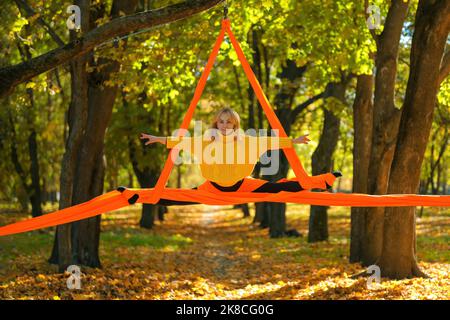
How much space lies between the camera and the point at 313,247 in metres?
16.4

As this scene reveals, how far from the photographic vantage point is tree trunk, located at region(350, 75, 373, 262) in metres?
12.6

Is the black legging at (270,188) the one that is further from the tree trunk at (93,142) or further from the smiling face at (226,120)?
the tree trunk at (93,142)

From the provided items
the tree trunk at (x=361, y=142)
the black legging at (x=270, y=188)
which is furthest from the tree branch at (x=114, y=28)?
the tree trunk at (x=361, y=142)

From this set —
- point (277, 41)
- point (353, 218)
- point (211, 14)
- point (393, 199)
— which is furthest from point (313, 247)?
point (393, 199)

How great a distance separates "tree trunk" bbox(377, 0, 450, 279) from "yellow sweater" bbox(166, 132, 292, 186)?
9.98 feet

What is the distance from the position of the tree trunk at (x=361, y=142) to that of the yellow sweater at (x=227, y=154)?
612 cm

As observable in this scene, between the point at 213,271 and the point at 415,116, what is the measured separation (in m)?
5.66

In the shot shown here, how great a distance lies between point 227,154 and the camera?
696 centimetres

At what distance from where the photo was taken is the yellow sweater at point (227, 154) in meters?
6.91

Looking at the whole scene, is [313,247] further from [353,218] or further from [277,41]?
[277,41]

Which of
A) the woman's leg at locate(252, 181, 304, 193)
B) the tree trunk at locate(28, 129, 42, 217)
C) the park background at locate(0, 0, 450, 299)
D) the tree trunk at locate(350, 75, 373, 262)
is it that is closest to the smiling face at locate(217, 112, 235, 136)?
the woman's leg at locate(252, 181, 304, 193)
